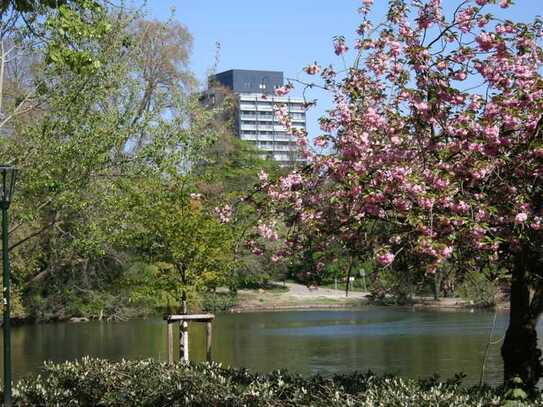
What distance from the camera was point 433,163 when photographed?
28.1 feet

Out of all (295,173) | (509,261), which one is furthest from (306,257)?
(509,261)

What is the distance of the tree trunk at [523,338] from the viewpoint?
A: 997 centimetres

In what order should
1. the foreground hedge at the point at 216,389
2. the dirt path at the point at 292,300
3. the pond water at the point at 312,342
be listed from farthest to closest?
1. the dirt path at the point at 292,300
2. the pond water at the point at 312,342
3. the foreground hedge at the point at 216,389

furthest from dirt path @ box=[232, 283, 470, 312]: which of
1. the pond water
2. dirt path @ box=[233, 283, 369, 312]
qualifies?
the pond water

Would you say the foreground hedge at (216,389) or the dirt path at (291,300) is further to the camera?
the dirt path at (291,300)

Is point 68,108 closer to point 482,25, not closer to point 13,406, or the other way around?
point 13,406

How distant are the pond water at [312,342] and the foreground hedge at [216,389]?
8912mm

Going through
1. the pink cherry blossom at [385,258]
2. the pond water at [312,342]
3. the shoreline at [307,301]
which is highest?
the pink cherry blossom at [385,258]

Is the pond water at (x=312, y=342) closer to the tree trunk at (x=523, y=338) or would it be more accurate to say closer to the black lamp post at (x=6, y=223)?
the tree trunk at (x=523, y=338)

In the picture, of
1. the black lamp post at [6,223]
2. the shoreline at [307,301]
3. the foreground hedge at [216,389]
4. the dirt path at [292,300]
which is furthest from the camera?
the dirt path at [292,300]

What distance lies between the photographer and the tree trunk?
997cm

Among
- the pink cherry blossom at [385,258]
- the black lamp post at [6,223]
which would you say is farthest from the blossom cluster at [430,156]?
the black lamp post at [6,223]

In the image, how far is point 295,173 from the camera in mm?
9422

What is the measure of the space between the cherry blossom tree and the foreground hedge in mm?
1195
